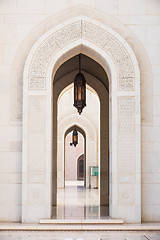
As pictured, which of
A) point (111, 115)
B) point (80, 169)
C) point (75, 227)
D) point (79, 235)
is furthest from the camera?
point (80, 169)

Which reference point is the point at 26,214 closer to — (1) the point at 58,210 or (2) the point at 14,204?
(2) the point at 14,204

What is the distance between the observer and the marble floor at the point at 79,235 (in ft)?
16.3

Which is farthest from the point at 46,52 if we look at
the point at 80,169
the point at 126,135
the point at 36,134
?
the point at 80,169

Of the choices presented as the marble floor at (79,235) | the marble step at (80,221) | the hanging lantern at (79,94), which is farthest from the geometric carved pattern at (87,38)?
the marble floor at (79,235)

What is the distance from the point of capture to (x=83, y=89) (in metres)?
7.26

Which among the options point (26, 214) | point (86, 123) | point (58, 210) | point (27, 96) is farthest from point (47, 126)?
point (86, 123)

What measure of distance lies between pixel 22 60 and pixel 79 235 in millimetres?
3078

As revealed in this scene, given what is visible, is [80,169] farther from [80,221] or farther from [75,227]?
[75,227]

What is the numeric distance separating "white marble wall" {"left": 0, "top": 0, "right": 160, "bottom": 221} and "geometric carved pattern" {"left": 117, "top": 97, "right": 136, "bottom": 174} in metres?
0.24

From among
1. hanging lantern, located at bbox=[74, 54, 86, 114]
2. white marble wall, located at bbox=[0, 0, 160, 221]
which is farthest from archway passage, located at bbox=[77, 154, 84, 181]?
white marble wall, located at bbox=[0, 0, 160, 221]

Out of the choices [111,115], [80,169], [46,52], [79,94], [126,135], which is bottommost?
[80,169]

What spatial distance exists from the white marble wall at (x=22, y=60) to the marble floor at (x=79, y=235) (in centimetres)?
74

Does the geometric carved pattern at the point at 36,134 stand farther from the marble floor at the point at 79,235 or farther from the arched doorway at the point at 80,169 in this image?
the arched doorway at the point at 80,169

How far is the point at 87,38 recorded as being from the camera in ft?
20.6
